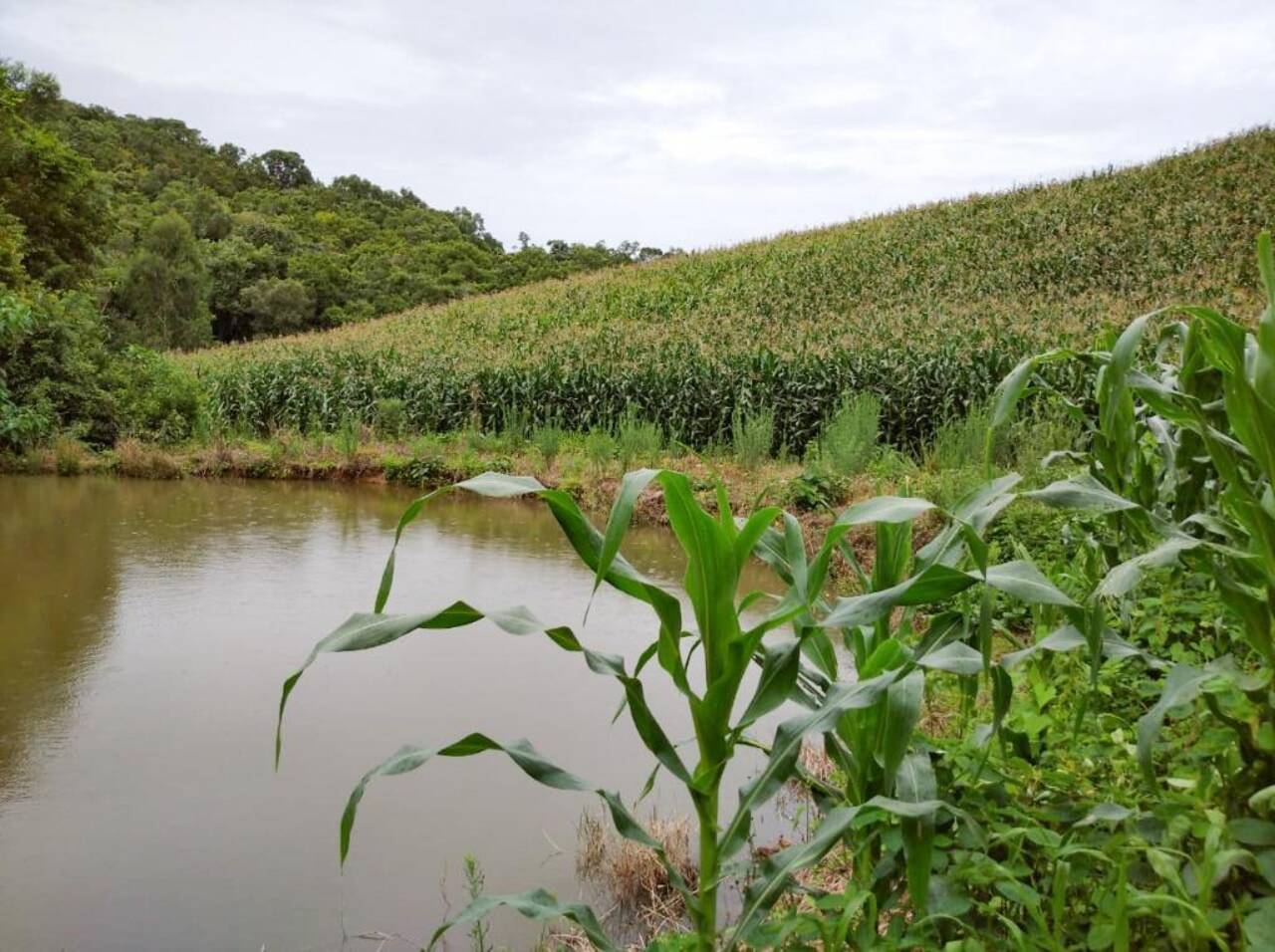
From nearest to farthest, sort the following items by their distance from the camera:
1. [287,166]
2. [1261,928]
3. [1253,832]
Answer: [1261,928] → [1253,832] → [287,166]

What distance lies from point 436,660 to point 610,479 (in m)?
4.87

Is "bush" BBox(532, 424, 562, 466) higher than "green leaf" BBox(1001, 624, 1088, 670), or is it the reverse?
"green leaf" BBox(1001, 624, 1088, 670)

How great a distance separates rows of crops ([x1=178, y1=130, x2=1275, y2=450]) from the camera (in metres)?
11.1

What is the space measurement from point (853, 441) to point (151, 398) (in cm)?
891

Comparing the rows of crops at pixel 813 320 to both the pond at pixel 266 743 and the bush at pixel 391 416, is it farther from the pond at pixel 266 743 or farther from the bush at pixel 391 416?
the pond at pixel 266 743

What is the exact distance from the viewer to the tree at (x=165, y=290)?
31.3m

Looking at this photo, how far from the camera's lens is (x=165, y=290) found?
1257 inches

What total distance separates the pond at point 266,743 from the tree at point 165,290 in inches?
1143

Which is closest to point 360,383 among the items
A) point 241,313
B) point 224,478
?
point 224,478

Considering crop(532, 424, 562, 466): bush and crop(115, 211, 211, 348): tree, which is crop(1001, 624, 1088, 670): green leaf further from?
crop(115, 211, 211, 348): tree

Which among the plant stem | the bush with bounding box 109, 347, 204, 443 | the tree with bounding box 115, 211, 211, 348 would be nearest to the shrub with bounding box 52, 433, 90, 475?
the bush with bounding box 109, 347, 204, 443

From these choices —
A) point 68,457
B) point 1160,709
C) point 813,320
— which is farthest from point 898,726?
point 813,320

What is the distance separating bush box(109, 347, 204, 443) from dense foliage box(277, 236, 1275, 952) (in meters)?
11.4

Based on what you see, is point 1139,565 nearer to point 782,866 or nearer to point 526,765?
point 782,866
